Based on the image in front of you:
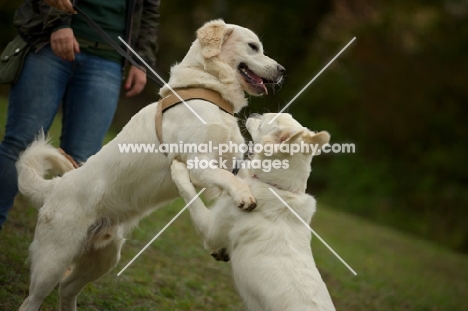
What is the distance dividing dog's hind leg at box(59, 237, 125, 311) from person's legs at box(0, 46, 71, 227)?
2.67 feet

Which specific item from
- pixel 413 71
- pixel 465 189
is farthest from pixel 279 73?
pixel 413 71

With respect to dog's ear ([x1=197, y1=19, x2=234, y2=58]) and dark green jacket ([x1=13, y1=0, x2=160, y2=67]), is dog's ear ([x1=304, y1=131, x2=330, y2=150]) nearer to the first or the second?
dog's ear ([x1=197, y1=19, x2=234, y2=58])

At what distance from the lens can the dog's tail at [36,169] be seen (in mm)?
4691

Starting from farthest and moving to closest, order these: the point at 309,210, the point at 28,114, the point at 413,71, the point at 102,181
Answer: the point at 413,71, the point at 28,114, the point at 102,181, the point at 309,210

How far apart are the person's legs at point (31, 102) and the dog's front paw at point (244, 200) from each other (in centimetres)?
166

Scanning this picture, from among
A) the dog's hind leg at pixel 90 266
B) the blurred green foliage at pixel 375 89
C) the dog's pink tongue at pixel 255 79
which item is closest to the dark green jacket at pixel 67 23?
the dog's pink tongue at pixel 255 79

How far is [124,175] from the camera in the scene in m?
4.53

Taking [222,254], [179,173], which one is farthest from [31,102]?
[222,254]

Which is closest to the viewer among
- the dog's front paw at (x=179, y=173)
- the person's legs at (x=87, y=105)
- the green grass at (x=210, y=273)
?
the dog's front paw at (x=179, y=173)

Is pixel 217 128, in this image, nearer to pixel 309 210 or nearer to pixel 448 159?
pixel 309 210

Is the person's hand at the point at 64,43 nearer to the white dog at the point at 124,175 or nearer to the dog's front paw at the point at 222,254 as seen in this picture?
the white dog at the point at 124,175

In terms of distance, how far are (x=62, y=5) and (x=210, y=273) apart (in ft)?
11.5

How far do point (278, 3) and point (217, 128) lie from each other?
14.2 m

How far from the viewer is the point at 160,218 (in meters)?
8.81
